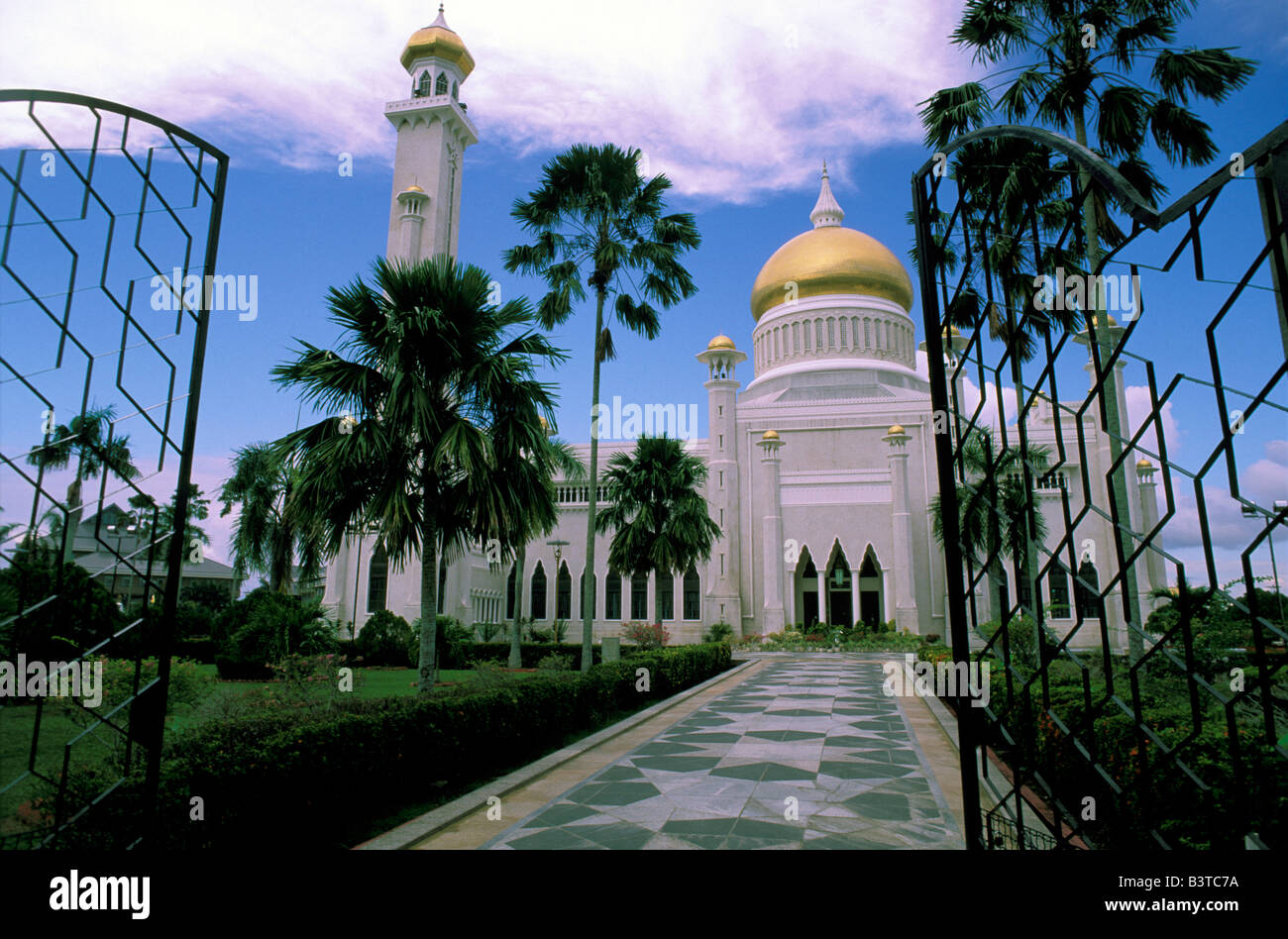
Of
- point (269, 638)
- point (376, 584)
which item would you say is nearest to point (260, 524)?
point (376, 584)

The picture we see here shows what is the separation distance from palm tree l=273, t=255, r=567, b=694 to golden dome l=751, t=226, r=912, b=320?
28620 mm

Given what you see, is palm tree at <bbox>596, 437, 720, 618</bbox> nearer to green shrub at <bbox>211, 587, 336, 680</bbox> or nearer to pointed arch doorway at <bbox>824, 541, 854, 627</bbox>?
green shrub at <bbox>211, 587, 336, 680</bbox>

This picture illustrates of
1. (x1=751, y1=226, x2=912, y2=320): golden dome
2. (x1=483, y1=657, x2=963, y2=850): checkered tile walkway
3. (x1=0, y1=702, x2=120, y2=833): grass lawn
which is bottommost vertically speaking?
(x1=483, y1=657, x2=963, y2=850): checkered tile walkway

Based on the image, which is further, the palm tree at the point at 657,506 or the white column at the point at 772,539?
the white column at the point at 772,539

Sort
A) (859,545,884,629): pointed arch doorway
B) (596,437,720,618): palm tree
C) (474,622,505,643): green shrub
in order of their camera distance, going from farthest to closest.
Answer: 1. (859,545,884,629): pointed arch doorway
2. (474,622,505,643): green shrub
3. (596,437,720,618): palm tree

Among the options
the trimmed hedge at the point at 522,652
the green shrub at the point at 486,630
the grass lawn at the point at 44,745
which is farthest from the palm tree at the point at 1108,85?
the green shrub at the point at 486,630

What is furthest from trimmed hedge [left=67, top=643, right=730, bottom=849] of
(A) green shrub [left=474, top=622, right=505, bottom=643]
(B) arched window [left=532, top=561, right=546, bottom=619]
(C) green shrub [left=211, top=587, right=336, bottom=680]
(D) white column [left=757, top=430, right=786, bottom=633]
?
(B) arched window [left=532, top=561, right=546, bottom=619]

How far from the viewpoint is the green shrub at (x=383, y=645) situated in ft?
68.1

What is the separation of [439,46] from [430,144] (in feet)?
14.6

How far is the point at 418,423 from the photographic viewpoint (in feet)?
27.4

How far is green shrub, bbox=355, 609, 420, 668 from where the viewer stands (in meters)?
20.8

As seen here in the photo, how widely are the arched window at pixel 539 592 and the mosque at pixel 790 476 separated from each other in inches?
2.7

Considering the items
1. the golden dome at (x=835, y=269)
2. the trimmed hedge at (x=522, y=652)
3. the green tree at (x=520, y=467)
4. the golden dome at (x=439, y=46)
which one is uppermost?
the golden dome at (x=439, y=46)

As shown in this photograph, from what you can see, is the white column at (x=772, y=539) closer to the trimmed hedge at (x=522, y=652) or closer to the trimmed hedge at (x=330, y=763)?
the trimmed hedge at (x=522, y=652)
